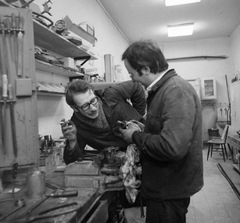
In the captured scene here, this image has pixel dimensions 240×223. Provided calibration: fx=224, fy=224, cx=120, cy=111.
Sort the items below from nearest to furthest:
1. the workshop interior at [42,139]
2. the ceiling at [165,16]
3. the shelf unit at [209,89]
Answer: the workshop interior at [42,139] → the ceiling at [165,16] → the shelf unit at [209,89]

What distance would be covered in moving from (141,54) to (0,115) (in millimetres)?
776

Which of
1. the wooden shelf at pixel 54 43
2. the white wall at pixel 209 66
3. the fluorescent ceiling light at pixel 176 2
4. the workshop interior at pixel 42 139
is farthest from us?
the white wall at pixel 209 66

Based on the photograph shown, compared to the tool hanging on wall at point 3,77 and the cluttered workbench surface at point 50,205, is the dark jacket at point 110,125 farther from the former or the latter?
the tool hanging on wall at point 3,77

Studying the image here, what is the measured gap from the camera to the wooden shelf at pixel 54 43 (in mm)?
1521

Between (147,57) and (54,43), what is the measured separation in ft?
3.38

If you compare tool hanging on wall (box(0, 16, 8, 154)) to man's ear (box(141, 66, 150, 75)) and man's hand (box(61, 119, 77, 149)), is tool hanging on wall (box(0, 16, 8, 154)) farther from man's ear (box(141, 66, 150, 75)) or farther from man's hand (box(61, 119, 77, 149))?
man's ear (box(141, 66, 150, 75))

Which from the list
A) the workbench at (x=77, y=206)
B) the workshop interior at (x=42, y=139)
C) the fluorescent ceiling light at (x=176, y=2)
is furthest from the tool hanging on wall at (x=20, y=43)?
the fluorescent ceiling light at (x=176, y=2)

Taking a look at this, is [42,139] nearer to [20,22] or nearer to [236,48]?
[20,22]

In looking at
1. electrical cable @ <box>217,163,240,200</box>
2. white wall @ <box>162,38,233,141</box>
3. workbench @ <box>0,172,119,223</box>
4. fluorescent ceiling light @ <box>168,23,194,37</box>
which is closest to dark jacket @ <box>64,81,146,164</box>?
workbench @ <box>0,172,119,223</box>

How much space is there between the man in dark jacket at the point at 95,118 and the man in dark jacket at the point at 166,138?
411mm

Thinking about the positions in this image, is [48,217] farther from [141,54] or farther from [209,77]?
[209,77]

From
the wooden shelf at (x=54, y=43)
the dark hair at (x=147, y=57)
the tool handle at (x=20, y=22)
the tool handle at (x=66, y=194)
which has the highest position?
the wooden shelf at (x=54, y=43)

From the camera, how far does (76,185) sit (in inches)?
50.3

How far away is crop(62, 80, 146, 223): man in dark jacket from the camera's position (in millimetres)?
1480
